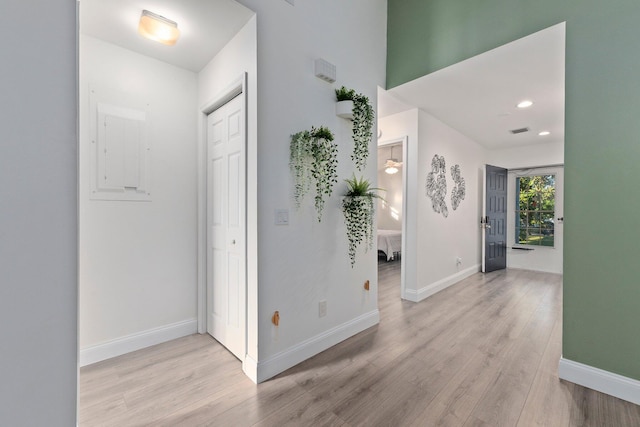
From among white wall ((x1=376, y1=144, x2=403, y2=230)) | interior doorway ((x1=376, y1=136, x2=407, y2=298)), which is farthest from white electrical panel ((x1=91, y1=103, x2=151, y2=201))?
white wall ((x1=376, y1=144, x2=403, y2=230))

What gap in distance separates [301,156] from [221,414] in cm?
172

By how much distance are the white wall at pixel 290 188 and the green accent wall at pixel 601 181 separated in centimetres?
153

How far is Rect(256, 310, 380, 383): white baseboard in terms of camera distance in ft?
6.28

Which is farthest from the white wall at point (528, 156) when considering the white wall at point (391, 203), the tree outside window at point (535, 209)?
the white wall at point (391, 203)

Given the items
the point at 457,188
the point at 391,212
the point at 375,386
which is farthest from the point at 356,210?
the point at 391,212

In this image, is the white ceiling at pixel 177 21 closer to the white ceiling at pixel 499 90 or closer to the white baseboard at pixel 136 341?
the white ceiling at pixel 499 90

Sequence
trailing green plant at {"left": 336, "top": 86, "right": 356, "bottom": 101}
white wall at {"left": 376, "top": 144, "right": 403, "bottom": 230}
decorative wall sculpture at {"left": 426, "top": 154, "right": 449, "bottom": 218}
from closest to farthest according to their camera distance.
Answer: trailing green plant at {"left": 336, "top": 86, "right": 356, "bottom": 101}, decorative wall sculpture at {"left": 426, "top": 154, "right": 449, "bottom": 218}, white wall at {"left": 376, "top": 144, "right": 403, "bottom": 230}

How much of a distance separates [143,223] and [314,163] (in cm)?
155

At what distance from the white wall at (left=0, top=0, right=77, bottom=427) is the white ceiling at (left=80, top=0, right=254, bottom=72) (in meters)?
0.76

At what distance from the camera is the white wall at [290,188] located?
6.27ft

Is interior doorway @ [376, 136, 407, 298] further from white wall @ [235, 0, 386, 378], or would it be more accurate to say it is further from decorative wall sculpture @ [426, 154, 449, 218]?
white wall @ [235, 0, 386, 378]

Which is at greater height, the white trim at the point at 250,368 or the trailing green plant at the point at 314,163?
the trailing green plant at the point at 314,163

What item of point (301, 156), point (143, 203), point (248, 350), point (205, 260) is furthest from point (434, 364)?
point (143, 203)

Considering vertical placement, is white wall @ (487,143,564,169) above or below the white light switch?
above
